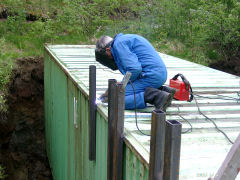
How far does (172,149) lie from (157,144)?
0.24 m

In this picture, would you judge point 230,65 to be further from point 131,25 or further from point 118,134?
point 118,134

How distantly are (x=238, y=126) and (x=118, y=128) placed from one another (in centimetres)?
146

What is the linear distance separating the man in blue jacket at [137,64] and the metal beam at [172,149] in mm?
2174

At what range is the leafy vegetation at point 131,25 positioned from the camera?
14078mm

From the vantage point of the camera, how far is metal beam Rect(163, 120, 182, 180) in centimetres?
201

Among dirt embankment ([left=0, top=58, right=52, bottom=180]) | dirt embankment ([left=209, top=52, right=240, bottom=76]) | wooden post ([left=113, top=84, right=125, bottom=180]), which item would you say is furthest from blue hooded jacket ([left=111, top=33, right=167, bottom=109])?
dirt embankment ([left=209, top=52, right=240, bottom=76])

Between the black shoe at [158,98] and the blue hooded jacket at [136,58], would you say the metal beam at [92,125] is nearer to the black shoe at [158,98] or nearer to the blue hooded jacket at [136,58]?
the blue hooded jacket at [136,58]

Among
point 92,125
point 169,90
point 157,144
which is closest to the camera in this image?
point 157,144

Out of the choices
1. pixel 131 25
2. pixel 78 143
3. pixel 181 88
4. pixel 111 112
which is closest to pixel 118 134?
pixel 111 112

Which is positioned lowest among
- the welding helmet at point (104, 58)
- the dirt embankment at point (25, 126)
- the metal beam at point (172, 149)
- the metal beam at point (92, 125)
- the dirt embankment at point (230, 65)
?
the dirt embankment at point (25, 126)

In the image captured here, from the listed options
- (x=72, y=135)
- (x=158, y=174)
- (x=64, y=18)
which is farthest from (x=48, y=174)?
(x=158, y=174)

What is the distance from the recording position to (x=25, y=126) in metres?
14.0

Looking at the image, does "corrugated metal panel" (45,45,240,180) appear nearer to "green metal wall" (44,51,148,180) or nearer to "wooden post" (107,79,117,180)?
"green metal wall" (44,51,148,180)

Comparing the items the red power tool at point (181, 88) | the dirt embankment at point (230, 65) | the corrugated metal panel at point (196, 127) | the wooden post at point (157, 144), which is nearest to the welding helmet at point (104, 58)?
the corrugated metal panel at point (196, 127)
